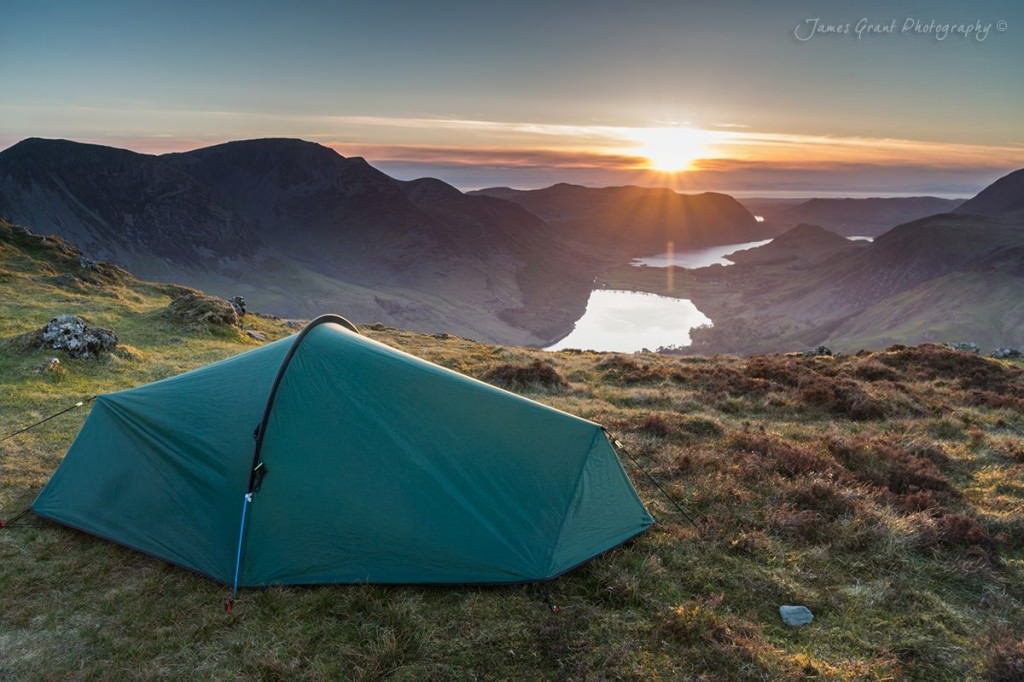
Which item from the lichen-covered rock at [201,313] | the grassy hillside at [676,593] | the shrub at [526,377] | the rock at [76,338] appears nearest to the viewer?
the grassy hillside at [676,593]

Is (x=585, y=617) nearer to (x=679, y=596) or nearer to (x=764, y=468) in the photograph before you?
(x=679, y=596)

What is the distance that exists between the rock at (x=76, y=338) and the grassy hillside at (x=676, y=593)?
2632mm

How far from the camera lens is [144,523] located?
803 centimetres

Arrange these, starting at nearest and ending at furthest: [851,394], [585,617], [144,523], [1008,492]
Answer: [585,617] → [144,523] → [1008,492] → [851,394]

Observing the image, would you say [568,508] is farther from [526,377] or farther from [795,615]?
[526,377]

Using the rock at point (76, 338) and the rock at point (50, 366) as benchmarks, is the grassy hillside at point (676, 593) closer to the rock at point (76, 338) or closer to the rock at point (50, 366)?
the rock at point (50, 366)

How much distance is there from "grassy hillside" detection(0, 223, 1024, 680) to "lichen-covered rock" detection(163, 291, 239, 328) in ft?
36.2

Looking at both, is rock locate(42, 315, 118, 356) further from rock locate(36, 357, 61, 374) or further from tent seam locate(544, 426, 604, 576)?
tent seam locate(544, 426, 604, 576)

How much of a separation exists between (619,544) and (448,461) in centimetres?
286

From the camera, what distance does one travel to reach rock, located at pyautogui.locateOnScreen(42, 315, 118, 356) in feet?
54.6

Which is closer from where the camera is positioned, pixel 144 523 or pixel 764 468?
pixel 144 523

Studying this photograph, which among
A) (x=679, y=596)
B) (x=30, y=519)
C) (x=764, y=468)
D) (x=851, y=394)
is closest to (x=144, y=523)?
(x=30, y=519)

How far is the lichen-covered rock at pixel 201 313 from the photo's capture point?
25062 mm

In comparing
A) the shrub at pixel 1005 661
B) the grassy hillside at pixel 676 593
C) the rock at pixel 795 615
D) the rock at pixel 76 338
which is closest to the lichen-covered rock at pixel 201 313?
the rock at pixel 76 338
